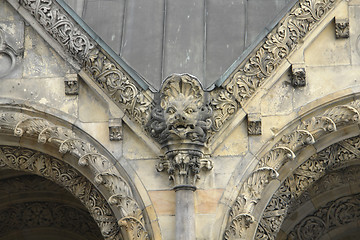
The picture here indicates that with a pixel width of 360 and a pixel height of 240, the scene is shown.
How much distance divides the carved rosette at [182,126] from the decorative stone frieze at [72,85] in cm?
126

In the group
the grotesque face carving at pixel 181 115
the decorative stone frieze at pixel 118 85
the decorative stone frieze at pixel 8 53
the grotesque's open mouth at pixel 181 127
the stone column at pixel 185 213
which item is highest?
the decorative stone frieze at pixel 8 53

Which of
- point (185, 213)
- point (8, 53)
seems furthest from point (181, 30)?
point (185, 213)

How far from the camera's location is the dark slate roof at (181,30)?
15.8 metres

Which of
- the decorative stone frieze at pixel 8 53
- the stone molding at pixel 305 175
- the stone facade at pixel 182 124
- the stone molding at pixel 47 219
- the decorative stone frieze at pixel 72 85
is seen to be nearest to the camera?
the stone facade at pixel 182 124

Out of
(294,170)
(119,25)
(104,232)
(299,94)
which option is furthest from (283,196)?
(119,25)

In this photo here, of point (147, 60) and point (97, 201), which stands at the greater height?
point (147, 60)

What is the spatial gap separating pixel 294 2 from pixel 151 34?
215 centimetres

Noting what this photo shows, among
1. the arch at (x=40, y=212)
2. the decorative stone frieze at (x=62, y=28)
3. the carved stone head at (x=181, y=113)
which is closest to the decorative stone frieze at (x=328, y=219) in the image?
the carved stone head at (x=181, y=113)

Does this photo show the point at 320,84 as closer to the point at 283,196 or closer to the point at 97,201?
the point at 283,196

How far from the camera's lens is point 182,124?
14.6 meters

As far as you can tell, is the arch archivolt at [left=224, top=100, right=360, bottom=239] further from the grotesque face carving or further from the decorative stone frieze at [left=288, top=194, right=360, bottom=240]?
the decorative stone frieze at [left=288, top=194, right=360, bottom=240]

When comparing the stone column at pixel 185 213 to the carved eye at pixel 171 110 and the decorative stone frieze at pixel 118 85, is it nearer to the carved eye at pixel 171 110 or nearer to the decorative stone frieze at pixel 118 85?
the carved eye at pixel 171 110

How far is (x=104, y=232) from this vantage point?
15.0 metres

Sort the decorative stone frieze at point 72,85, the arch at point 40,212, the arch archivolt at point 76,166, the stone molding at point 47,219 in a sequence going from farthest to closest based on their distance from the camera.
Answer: the stone molding at point 47,219 → the arch at point 40,212 → the decorative stone frieze at point 72,85 → the arch archivolt at point 76,166
